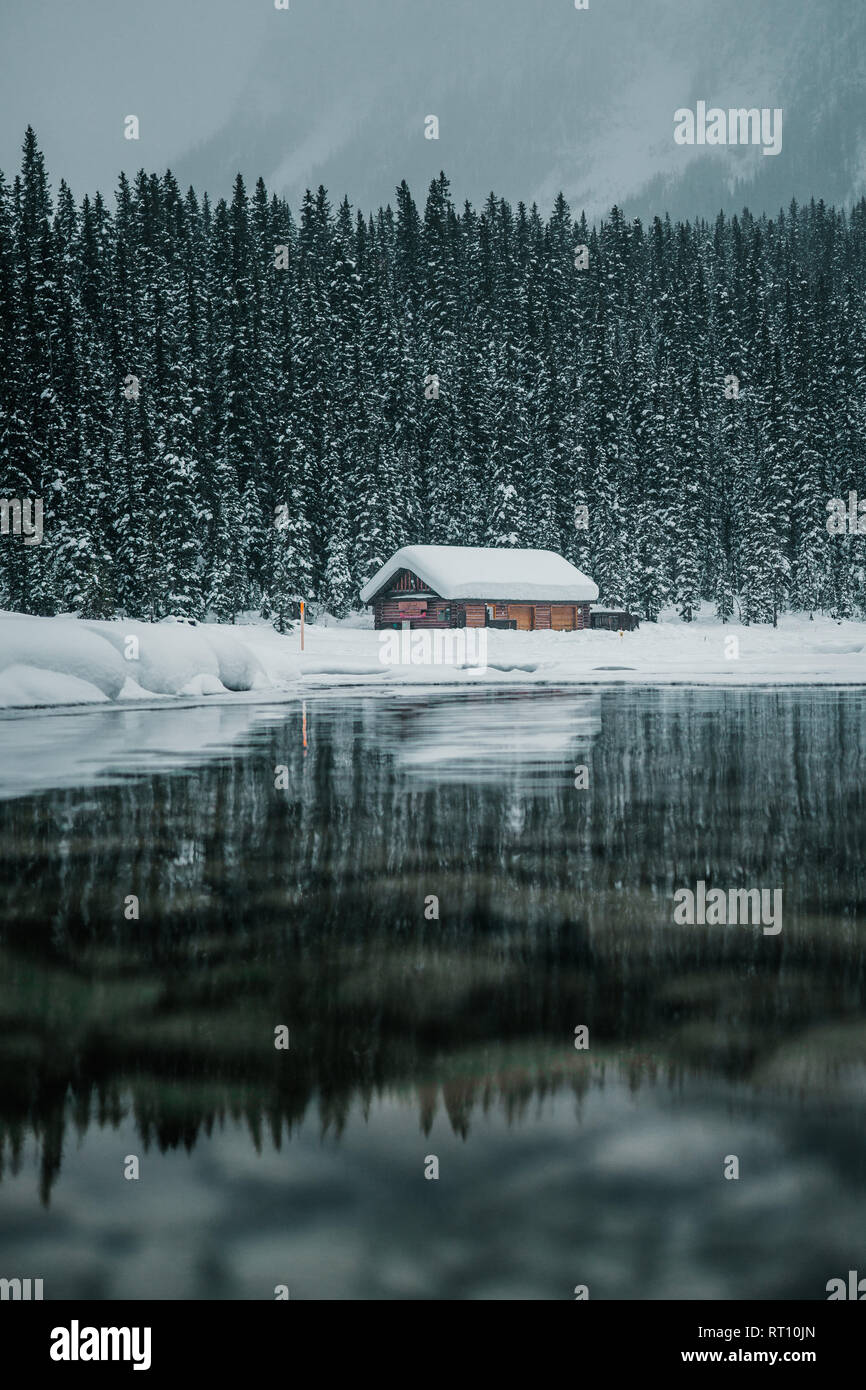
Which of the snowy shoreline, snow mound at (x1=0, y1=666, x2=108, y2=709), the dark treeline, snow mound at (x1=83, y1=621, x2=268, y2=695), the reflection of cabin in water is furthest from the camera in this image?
the reflection of cabin in water

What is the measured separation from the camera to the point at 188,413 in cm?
6581

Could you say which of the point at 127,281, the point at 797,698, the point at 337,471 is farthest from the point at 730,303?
the point at 797,698

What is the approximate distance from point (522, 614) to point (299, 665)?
87.0ft

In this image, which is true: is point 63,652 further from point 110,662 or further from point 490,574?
point 490,574

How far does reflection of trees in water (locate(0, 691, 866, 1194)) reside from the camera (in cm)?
396

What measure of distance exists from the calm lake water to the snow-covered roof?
5594cm

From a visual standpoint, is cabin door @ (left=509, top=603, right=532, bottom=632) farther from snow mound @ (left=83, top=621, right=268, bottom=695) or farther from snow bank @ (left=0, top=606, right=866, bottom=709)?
snow mound @ (left=83, top=621, right=268, bottom=695)

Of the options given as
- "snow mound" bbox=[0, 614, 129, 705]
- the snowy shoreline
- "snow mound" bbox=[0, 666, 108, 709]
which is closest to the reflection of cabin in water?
the snowy shoreline

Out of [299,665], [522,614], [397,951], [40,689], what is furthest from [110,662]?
[522,614]

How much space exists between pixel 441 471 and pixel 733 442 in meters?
23.2

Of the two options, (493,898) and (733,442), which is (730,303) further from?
(493,898)

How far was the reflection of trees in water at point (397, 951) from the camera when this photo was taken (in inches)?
156

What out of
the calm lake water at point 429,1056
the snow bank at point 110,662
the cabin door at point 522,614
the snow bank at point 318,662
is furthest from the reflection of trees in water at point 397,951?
the cabin door at point 522,614

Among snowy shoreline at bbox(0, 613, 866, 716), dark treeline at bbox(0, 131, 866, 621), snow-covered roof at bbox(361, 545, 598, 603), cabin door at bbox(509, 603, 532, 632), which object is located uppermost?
dark treeline at bbox(0, 131, 866, 621)
